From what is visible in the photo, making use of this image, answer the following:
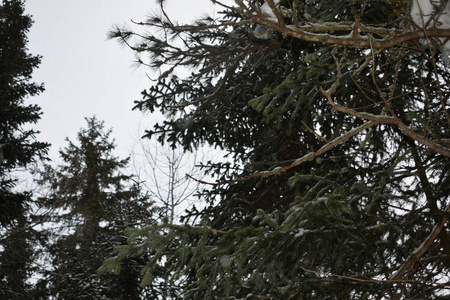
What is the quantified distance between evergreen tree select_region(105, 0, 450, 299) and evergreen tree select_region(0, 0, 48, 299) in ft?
15.9

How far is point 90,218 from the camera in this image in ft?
48.3

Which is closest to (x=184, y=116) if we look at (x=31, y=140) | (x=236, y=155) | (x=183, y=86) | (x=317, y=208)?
(x=183, y=86)

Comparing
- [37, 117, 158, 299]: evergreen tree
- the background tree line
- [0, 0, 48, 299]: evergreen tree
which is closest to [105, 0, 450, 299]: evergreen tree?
the background tree line

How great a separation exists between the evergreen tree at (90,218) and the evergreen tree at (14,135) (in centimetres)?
81

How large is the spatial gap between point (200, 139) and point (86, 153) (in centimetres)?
1138

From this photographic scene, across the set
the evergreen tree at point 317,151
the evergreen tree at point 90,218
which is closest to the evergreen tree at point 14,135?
the evergreen tree at point 90,218

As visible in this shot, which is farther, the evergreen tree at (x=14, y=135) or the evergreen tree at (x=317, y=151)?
the evergreen tree at (x=14, y=135)

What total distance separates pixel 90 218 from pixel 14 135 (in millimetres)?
4692

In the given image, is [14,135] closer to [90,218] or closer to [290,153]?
[90,218]

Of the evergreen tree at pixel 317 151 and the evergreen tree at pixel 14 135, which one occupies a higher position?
the evergreen tree at pixel 14 135

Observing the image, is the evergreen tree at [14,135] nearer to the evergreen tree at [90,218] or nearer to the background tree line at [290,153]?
the background tree line at [290,153]

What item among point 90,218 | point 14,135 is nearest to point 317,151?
point 14,135

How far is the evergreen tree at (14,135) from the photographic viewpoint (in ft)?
32.3

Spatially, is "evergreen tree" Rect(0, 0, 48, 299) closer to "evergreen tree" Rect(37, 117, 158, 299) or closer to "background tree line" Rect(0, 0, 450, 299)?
"background tree line" Rect(0, 0, 450, 299)
